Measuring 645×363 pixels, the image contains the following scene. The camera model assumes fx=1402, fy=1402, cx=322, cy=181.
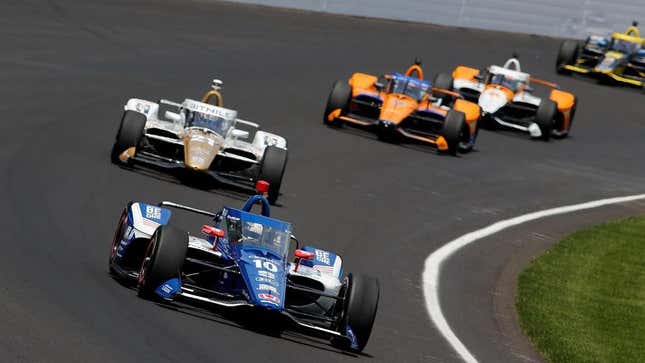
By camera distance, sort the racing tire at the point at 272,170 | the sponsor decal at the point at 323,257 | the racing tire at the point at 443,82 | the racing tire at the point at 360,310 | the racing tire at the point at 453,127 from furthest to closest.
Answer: the racing tire at the point at 443,82 < the racing tire at the point at 453,127 < the racing tire at the point at 272,170 < the sponsor decal at the point at 323,257 < the racing tire at the point at 360,310

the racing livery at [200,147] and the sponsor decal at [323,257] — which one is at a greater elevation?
the sponsor decal at [323,257]

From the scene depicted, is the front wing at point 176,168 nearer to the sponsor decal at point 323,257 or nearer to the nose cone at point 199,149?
the nose cone at point 199,149

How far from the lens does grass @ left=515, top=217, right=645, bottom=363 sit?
15.4m

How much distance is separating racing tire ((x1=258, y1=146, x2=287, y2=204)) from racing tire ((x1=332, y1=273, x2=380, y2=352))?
6447 millimetres

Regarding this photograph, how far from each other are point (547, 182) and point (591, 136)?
672cm

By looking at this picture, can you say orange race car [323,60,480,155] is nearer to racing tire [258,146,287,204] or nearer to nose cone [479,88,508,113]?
nose cone [479,88,508,113]

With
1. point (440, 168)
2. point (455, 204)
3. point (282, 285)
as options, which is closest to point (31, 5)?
point (440, 168)

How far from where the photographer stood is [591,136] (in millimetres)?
32812

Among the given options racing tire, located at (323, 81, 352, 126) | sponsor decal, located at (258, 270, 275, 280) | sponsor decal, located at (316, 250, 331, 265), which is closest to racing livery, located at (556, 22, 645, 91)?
racing tire, located at (323, 81, 352, 126)

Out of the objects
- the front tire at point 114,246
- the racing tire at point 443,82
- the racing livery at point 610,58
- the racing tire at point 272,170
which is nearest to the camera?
the front tire at point 114,246

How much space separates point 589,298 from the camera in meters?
18.0

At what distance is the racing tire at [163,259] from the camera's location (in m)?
12.5

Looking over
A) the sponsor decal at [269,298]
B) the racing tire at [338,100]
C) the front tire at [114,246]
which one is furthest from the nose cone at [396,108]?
the sponsor decal at [269,298]

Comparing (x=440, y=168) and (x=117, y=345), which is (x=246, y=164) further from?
(x=117, y=345)
